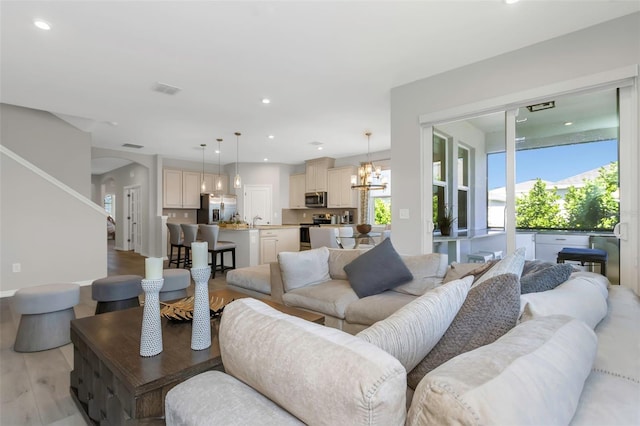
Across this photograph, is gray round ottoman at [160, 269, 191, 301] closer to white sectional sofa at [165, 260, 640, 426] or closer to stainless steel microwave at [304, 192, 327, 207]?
white sectional sofa at [165, 260, 640, 426]

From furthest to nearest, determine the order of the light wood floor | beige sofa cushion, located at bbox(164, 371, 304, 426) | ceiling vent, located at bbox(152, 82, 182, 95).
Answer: ceiling vent, located at bbox(152, 82, 182, 95), the light wood floor, beige sofa cushion, located at bbox(164, 371, 304, 426)

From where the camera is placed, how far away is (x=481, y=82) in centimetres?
325

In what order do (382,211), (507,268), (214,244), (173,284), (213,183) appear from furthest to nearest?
(213,183)
(382,211)
(214,244)
(173,284)
(507,268)

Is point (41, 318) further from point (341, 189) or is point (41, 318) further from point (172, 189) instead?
point (341, 189)

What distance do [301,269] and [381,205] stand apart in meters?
5.09

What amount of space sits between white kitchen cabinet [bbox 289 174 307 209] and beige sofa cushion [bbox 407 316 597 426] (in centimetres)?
821

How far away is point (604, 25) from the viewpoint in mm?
2598

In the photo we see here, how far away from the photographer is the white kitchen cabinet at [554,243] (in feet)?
9.86

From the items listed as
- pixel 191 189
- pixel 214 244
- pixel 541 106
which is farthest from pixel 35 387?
pixel 191 189

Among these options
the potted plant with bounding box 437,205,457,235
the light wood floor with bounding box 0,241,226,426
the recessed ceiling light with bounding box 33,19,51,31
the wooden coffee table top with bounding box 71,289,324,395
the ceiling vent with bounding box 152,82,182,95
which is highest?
the recessed ceiling light with bounding box 33,19,51,31

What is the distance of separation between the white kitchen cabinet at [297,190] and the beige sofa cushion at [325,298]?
5.99 m

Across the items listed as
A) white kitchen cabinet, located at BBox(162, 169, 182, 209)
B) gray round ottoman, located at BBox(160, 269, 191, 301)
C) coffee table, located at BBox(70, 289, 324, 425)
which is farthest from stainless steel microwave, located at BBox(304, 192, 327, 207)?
coffee table, located at BBox(70, 289, 324, 425)

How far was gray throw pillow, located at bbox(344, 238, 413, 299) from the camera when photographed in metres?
2.70

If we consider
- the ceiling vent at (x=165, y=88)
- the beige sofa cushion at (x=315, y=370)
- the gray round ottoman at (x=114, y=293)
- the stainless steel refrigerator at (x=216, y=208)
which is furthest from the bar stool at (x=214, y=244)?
the beige sofa cushion at (x=315, y=370)
